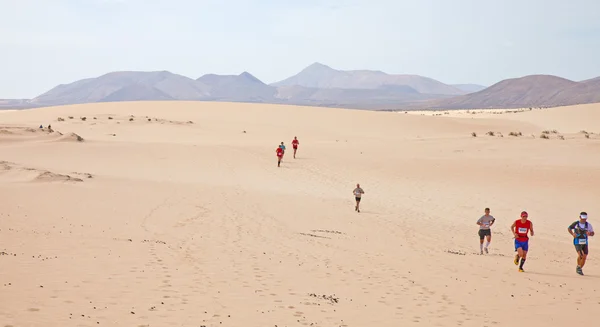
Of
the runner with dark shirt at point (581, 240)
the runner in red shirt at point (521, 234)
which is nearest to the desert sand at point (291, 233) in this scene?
the runner with dark shirt at point (581, 240)

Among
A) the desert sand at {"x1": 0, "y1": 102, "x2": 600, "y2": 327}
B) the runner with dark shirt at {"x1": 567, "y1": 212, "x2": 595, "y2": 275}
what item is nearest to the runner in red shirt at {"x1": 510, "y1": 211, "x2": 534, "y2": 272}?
the desert sand at {"x1": 0, "y1": 102, "x2": 600, "y2": 327}

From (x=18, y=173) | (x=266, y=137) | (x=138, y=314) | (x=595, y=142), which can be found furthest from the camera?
(x=266, y=137)

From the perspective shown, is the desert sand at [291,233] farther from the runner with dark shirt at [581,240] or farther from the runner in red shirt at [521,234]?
the runner in red shirt at [521,234]

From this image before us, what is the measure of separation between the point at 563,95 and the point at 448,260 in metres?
197

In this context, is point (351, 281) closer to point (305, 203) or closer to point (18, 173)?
point (305, 203)

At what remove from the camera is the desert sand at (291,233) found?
25.8ft

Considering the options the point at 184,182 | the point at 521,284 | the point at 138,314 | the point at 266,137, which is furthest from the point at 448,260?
the point at 266,137

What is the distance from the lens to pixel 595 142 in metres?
33.8

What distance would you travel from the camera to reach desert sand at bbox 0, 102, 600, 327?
7.88 meters

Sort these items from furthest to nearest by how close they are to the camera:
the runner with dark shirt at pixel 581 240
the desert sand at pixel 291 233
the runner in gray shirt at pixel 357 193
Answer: the runner in gray shirt at pixel 357 193, the runner with dark shirt at pixel 581 240, the desert sand at pixel 291 233

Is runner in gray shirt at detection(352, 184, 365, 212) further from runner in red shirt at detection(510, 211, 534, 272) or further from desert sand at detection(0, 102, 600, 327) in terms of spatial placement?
runner in red shirt at detection(510, 211, 534, 272)

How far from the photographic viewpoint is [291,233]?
1424 centimetres

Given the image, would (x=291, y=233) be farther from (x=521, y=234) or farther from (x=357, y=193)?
(x=521, y=234)

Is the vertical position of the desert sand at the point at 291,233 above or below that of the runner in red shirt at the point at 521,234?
below
